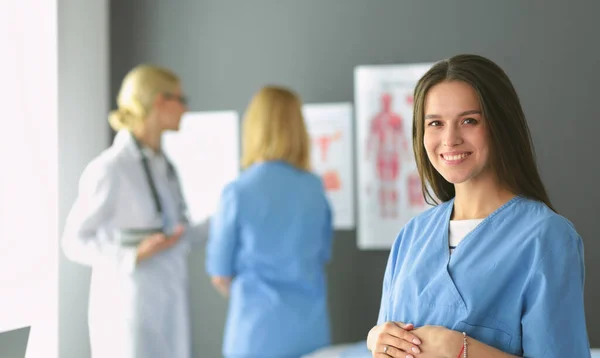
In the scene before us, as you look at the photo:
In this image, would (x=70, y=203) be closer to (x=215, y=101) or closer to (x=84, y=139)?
(x=84, y=139)

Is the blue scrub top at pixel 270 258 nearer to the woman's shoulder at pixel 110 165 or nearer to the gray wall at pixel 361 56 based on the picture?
the woman's shoulder at pixel 110 165

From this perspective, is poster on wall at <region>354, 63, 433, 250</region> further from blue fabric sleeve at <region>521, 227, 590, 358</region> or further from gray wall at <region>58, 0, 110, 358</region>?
blue fabric sleeve at <region>521, 227, 590, 358</region>

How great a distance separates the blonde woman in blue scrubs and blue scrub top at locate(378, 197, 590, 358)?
1.42 meters

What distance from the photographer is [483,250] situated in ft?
4.59

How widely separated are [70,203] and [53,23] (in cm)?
92

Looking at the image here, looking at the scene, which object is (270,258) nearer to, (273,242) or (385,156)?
(273,242)

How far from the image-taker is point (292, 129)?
3.03 meters

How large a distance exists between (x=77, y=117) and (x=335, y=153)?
54.6 inches

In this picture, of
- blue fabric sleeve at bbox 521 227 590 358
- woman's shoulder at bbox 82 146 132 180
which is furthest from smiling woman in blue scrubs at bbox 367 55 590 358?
woman's shoulder at bbox 82 146 132 180

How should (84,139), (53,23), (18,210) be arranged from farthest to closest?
(84,139)
(53,23)
(18,210)

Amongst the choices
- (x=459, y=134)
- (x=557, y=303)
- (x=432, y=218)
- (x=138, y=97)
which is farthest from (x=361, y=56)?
(x=557, y=303)

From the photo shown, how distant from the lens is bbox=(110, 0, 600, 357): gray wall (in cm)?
343

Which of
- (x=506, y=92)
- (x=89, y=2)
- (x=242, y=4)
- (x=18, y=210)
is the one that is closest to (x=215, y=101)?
(x=242, y=4)

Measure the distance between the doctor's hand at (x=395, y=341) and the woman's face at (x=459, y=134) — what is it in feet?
1.05
